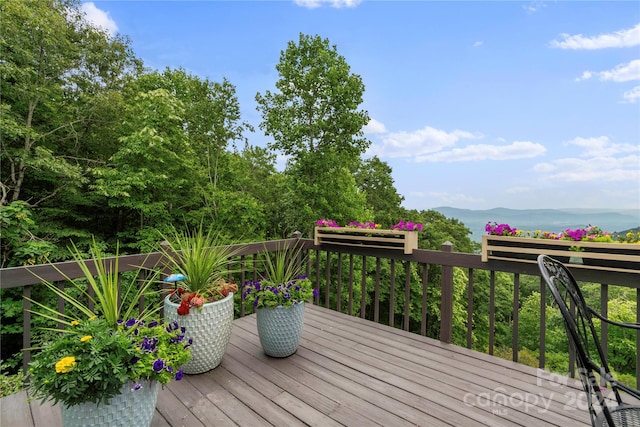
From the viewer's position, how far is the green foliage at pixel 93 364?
106cm

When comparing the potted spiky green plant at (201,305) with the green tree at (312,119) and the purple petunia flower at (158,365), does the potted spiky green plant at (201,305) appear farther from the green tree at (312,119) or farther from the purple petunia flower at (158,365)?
the green tree at (312,119)

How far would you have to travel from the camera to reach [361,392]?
1735 mm

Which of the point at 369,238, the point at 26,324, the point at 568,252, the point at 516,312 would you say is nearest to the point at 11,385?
the point at 26,324

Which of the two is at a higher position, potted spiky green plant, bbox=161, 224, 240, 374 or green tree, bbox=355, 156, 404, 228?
green tree, bbox=355, 156, 404, 228

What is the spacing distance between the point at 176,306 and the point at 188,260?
0.30m

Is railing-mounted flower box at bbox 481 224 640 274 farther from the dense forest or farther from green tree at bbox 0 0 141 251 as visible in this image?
green tree at bbox 0 0 141 251

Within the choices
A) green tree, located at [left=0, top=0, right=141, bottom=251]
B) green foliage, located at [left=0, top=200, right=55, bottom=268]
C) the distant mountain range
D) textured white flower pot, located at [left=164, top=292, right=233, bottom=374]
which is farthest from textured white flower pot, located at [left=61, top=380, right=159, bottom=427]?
green tree, located at [left=0, top=0, right=141, bottom=251]

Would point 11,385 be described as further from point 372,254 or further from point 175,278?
point 372,254

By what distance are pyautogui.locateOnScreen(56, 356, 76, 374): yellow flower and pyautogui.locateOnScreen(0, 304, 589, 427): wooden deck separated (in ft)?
2.20

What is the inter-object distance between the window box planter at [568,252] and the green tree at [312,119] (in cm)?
608

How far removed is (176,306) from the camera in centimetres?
185

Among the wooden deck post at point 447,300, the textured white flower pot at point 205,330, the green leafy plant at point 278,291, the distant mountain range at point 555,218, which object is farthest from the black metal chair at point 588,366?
the textured white flower pot at point 205,330

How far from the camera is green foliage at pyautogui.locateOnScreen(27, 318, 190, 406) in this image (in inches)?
41.6

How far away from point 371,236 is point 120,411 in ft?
7.29
